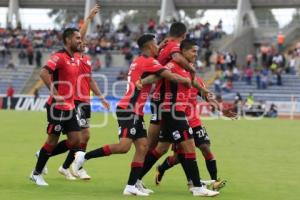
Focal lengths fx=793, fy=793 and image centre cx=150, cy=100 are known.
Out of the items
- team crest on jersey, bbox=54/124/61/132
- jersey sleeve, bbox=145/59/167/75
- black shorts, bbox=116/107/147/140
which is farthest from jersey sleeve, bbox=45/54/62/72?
jersey sleeve, bbox=145/59/167/75

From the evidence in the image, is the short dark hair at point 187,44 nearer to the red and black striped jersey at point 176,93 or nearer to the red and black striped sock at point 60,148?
the red and black striped jersey at point 176,93

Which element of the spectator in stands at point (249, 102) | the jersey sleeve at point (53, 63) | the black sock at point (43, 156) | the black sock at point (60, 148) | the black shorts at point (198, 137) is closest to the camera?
the black shorts at point (198, 137)

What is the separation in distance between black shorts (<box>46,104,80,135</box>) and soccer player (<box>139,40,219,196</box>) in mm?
1398

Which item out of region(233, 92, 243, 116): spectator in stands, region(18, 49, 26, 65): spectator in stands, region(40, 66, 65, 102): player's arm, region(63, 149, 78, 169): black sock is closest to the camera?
region(40, 66, 65, 102): player's arm

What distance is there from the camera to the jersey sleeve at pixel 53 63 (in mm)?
11852

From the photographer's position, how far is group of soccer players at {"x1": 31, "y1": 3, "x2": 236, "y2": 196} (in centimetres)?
1111

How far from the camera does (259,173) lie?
46.8ft

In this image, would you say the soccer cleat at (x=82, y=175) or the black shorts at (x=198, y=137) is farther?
the soccer cleat at (x=82, y=175)

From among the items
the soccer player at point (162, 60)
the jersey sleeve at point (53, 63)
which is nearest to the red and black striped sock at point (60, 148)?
the jersey sleeve at point (53, 63)

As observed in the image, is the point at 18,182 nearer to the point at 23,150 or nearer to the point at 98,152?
the point at 98,152

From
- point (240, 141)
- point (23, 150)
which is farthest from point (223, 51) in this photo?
point (23, 150)

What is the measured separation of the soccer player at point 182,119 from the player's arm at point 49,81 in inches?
64.2

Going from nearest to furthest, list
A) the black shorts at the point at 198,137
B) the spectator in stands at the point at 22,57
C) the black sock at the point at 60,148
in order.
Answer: the black shorts at the point at 198,137 < the black sock at the point at 60,148 < the spectator in stands at the point at 22,57

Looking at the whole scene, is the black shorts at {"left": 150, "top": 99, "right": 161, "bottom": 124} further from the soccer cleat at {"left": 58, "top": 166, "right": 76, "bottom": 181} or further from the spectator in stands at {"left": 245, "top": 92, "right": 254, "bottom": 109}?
the spectator in stands at {"left": 245, "top": 92, "right": 254, "bottom": 109}
